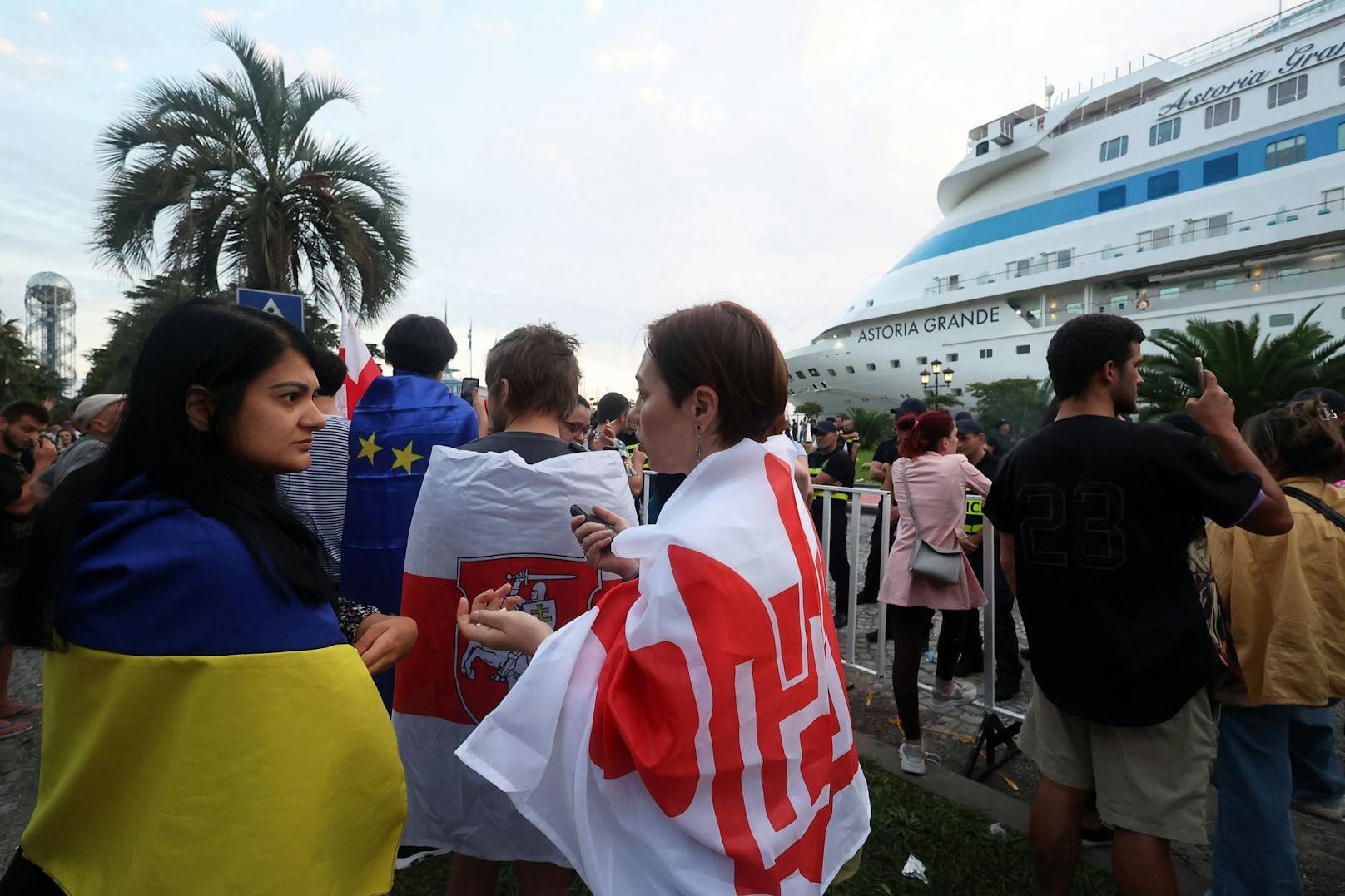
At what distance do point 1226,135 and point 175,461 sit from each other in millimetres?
30606

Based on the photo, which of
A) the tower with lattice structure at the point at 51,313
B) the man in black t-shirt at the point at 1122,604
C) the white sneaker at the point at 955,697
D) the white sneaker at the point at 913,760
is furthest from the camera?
the tower with lattice structure at the point at 51,313

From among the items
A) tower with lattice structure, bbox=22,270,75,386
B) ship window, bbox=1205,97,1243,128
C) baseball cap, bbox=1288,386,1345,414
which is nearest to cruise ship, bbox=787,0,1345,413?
ship window, bbox=1205,97,1243,128

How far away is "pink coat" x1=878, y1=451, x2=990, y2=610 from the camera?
3.62m

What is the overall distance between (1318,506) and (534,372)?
278cm

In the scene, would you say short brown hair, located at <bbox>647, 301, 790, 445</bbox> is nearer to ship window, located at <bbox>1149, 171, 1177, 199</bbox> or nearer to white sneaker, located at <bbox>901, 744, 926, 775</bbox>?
white sneaker, located at <bbox>901, 744, 926, 775</bbox>

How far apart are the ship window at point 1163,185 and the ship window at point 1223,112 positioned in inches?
68.6

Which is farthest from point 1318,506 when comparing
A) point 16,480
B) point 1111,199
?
point 1111,199

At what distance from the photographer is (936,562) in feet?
11.7

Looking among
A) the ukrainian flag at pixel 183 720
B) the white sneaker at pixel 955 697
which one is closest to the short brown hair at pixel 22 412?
the ukrainian flag at pixel 183 720

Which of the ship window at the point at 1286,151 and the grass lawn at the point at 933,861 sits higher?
the ship window at the point at 1286,151

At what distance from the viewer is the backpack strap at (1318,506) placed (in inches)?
93.4

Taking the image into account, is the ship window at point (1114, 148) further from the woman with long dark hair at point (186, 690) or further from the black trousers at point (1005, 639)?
the woman with long dark hair at point (186, 690)

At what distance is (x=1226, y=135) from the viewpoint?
73.3 feet

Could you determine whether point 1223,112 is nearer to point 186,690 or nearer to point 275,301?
point 275,301
